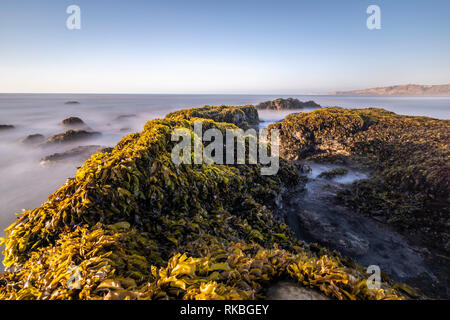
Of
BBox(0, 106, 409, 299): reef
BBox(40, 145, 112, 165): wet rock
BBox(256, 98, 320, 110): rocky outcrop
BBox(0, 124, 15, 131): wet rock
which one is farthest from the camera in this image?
BBox(256, 98, 320, 110): rocky outcrop

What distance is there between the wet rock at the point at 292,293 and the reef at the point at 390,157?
19.9 ft

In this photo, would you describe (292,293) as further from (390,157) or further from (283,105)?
(283,105)

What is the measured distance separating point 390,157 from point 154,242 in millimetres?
11678

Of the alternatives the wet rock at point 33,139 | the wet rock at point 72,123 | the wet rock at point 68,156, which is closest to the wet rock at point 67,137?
the wet rock at point 33,139

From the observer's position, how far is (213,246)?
269 centimetres

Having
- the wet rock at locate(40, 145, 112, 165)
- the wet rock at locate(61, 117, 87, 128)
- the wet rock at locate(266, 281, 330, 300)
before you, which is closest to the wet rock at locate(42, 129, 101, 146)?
the wet rock at locate(40, 145, 112, 165)

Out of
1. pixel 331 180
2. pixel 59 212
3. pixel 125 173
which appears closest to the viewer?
pixel 59 212

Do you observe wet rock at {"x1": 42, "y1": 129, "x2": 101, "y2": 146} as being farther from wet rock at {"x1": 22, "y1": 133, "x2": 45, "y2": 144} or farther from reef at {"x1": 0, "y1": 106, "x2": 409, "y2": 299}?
reef at {"x1": 0, "y1": 106, "x2": 409, "y2": 299}

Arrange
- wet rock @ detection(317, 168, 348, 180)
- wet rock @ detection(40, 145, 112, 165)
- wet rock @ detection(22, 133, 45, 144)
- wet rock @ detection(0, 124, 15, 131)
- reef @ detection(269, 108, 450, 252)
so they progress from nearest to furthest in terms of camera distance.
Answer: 1. reef @ detection(269, 108, 450, 252)
2. wet rock @ detection(317, 168, 348, 180)
3. wet rock @ detection(40, 145, 112, 165)
4. wet rock @ detection(22, 133, 45, 144)
5. wet rock @ detection(0, 124, 15, 131)

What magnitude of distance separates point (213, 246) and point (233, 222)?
44.9 inches

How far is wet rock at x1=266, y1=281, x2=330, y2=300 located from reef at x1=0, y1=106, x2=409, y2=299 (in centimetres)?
7

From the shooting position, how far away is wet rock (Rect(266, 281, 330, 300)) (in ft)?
5.82
